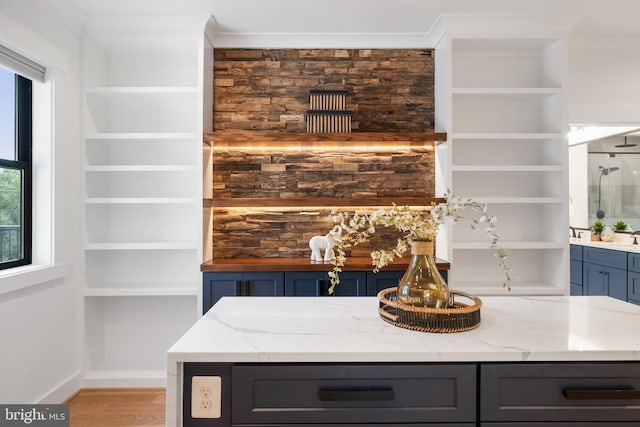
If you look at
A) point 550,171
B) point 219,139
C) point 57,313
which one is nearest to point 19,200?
point 57,313

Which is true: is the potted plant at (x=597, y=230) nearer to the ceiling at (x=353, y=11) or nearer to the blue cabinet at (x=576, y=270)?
the blue cabinet at (x=576, y=270)

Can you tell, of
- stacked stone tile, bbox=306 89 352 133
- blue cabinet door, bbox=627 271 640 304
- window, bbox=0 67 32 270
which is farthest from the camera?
blue cabinet door, bbox=627 271 640 304

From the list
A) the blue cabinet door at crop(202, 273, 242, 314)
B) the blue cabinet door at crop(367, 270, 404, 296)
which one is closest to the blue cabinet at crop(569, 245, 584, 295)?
the blue cabinet door at crop(367, 270, 404, 296)

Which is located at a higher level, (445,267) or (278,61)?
(278,61)

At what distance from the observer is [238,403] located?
3.94ft

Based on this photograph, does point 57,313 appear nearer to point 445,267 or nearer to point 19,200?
point 19,200

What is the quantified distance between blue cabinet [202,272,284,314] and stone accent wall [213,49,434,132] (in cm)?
119

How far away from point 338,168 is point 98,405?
238 centimetres

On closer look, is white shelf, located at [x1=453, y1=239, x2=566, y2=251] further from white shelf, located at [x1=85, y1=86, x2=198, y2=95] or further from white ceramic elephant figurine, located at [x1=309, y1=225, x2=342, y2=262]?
white shelf, located at [x1=85, y1=86, x2=198, y2=95]

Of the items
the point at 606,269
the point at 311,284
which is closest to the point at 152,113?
the point at 311,284

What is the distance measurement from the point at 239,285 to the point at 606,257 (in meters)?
3.68

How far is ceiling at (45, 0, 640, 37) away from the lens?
2.73m

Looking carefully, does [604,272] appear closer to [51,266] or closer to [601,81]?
[601,81]


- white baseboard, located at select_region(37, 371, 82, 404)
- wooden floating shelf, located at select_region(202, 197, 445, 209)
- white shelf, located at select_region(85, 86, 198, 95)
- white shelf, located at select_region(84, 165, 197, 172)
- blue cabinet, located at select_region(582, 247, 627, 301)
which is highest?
white shelf, located at select_region(85, 86, 198, 95)
